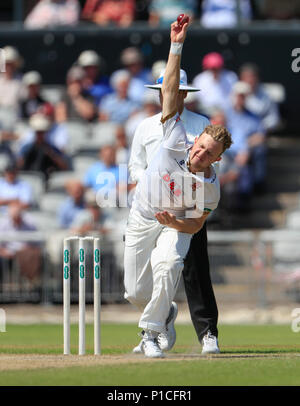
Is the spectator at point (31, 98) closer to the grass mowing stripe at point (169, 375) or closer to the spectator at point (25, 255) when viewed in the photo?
the spectator at point (25, 255)

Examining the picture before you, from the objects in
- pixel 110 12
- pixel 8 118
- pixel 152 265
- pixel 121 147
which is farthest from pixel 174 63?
pixel 110 12

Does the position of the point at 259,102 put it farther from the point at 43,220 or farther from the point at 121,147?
the point at 43,220

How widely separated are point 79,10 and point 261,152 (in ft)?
12.8

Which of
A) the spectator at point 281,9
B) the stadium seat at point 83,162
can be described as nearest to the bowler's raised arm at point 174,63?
the stadium seat at point 83,162

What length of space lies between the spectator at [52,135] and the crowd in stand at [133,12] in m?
1.64

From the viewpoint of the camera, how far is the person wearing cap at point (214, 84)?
657 inches

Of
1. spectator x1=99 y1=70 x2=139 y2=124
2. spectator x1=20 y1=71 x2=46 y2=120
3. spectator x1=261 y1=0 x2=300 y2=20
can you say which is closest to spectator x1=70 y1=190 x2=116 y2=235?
spectator x1=99 y1=70 x2=139 y2=124

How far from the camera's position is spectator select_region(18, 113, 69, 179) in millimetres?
16328

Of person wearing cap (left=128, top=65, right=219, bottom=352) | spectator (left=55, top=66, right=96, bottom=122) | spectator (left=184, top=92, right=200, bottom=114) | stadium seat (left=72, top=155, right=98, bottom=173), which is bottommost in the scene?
person wearing cap (left=128, top=65, right=219, bottom=352)

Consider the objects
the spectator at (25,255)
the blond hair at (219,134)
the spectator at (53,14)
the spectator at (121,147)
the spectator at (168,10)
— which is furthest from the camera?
the spectator at (53,14)

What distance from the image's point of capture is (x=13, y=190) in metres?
15.8

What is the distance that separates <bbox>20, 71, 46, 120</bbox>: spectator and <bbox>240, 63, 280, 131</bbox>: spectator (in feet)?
10.5

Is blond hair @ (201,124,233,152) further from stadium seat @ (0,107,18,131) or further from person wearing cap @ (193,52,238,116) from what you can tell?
stadium seat @ (0,107,18,131)
